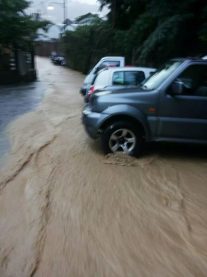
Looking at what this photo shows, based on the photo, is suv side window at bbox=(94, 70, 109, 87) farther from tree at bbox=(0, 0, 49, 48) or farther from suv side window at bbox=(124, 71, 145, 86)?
tree at bbox=(0, 0, 49, 48)

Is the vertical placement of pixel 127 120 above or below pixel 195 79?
below

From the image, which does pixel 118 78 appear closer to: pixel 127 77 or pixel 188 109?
pixel 127 77

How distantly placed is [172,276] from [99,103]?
13.8ft

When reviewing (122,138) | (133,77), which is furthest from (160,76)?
(133,77)

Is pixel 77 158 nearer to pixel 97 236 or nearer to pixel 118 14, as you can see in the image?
pixel 97 236

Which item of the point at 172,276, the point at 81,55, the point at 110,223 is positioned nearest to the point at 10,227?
the point at 110,223

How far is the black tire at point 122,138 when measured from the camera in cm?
698

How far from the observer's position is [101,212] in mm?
4797

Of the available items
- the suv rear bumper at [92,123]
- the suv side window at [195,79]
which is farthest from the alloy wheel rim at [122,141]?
the suv side window at [195,79]

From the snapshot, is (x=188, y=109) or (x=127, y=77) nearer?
(x=188, y=109)

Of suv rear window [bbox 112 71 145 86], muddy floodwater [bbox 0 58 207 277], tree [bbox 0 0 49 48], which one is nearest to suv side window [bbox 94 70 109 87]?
suv rear window [bbox 112 71 145 86]

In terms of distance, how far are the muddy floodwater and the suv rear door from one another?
1.84ft

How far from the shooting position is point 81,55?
35.1m

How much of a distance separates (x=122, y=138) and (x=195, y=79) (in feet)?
5.47
